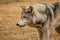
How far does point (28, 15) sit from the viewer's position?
3.62 m

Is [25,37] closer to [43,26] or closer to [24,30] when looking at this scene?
[24,30]

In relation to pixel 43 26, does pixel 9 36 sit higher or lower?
lower

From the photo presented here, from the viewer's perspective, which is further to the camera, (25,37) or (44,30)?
(25,37)

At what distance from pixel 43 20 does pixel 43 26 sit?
13cm

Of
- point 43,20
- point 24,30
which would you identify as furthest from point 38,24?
point 24,30

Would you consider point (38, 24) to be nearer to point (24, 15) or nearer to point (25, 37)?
point (24, 15)

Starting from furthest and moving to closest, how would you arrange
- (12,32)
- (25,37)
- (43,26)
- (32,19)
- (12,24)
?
(12,24), (12,32), (25,37), (43,26), (32,19)

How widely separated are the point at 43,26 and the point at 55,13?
15.1 inches

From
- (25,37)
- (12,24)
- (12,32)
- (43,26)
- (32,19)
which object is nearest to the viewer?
(32,19)

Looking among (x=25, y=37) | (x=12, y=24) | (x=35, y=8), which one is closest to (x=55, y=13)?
(x=35, y=8)

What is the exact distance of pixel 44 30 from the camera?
12.9ft

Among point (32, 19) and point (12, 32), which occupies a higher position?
point (32, 19)

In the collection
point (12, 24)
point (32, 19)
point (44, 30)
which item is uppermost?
point (32, 19)

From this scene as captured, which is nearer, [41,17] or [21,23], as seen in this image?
[21,23]
